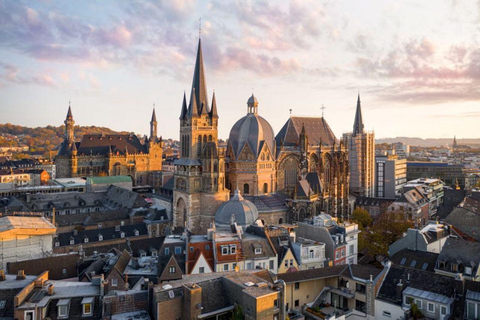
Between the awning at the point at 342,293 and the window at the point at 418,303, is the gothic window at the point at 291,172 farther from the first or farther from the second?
the window at the point at 418,303

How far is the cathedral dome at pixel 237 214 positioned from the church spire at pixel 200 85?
754 inches

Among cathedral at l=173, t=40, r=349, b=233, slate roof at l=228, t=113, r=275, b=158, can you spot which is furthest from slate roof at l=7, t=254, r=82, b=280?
slate roof at l=228, t=113, r=275, b=158

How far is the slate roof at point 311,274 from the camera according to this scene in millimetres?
36688

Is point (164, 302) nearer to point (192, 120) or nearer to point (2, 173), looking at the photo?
point (192, 120)

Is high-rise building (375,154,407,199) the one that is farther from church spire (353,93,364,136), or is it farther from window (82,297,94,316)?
window (82,297,94,316)

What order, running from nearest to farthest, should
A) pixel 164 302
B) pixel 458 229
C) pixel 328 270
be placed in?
pixel 164 302, pixel 328 270, pixel 458 229

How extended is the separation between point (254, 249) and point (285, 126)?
37934 millimetres

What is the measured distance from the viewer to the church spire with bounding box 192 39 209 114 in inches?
2621

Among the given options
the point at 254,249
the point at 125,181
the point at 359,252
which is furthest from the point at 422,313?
the point at 125,181

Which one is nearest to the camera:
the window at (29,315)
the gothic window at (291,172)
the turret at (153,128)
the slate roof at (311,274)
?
the window at (29,315)

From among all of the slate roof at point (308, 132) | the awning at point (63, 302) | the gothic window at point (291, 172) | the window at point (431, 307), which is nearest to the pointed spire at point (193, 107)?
the slate roof at point (308, 132)

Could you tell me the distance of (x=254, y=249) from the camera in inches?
1651

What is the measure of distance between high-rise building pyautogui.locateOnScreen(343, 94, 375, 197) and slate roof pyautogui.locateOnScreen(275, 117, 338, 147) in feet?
92.5

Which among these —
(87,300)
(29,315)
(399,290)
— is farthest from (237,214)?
(29,315)
